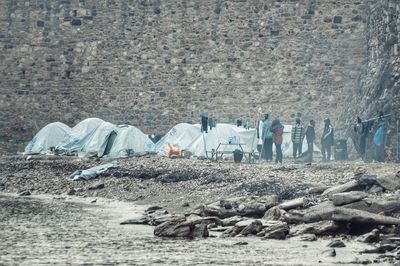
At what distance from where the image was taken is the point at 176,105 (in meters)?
36.0

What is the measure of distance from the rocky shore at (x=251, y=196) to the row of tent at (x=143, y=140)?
2734mm

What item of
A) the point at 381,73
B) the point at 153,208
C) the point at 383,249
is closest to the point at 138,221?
the point at 153,208

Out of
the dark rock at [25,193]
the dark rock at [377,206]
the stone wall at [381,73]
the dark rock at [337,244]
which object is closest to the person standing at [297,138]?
the stone wall at [381,73]

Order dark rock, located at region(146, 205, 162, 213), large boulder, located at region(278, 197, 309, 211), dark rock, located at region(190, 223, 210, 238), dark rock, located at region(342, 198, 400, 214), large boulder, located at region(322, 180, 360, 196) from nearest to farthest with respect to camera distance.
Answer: dark rock, located at region(342, 198, 400, 214) → dark rock, located at region(190, 223, 210, 238) → large boulder, located at region(278, 197, 309, 211) → large boulder, located at region(322, 180, 360, 196) → dark rock, located at region(146, 205, 162, 213)

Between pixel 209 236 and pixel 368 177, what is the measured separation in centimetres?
315

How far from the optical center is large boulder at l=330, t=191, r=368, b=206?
16594 millimetres

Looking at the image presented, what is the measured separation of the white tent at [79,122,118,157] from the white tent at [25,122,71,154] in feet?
4.62

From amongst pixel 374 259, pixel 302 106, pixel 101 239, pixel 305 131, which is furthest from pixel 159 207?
pixel 302 106

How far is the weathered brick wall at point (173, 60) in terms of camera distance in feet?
117

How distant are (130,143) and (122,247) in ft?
55.3

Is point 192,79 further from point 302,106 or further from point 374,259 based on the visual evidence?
point 374,259

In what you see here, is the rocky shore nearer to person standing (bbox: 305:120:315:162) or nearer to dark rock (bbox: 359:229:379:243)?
dark rock (bbox: 359:229:379:243)

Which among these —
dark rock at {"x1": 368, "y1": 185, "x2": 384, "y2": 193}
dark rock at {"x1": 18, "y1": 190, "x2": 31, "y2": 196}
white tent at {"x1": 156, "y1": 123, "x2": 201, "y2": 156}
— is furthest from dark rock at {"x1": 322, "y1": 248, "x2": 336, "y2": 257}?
white tent at {"x1": 156, "y1": 123, "x2": 201, "y2": 156}

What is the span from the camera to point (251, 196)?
2003cm
